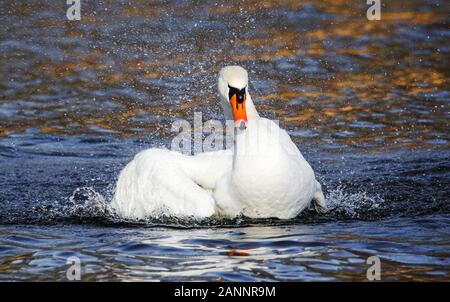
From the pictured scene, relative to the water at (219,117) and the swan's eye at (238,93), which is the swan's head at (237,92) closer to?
the swan's eye at (238,93)

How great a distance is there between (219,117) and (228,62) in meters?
2.12

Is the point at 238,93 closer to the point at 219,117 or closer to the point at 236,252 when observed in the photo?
the point at 236,252

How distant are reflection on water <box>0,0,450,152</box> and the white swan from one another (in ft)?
14.0

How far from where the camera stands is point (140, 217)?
1002 cm

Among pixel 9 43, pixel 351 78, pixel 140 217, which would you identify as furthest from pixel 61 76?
pixel 140 217

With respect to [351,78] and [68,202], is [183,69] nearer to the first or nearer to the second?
[351,78]

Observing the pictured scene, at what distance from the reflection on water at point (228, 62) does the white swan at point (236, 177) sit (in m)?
4.26

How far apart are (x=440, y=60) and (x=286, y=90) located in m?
3.03

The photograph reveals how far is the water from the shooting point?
27.8 ft

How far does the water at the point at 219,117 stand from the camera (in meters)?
8.48
